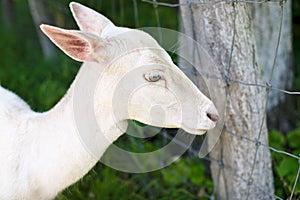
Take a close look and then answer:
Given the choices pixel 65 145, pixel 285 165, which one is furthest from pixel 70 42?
pixel 285 165

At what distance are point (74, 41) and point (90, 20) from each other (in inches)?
20.0

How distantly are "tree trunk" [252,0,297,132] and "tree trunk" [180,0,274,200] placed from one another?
2.40ft

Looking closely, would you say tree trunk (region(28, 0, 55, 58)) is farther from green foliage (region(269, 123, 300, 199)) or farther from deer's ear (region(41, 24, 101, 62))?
deer's ear (region(41, 24, 101, 62))

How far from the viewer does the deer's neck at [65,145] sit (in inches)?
88.6

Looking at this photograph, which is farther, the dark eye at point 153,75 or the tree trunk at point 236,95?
the tree trunk at point 236,95

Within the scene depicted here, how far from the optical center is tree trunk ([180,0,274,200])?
261 cm

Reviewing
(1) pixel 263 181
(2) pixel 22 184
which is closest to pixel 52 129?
(2) pixel 22 184

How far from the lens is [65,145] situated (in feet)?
7.48

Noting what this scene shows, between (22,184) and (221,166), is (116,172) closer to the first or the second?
(221,166)

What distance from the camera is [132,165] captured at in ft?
11.7

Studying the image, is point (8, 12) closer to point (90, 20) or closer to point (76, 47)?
point (90, 20)

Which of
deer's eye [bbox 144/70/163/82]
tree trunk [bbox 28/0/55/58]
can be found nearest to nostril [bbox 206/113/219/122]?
deer's eye [bbox 144/70/163/82]

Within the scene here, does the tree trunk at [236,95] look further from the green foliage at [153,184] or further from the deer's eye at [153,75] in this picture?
the deer's eye at [153,75]

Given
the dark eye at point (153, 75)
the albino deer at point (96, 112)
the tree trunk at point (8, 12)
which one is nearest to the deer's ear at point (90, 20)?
the albino deer at point (96, 112)
